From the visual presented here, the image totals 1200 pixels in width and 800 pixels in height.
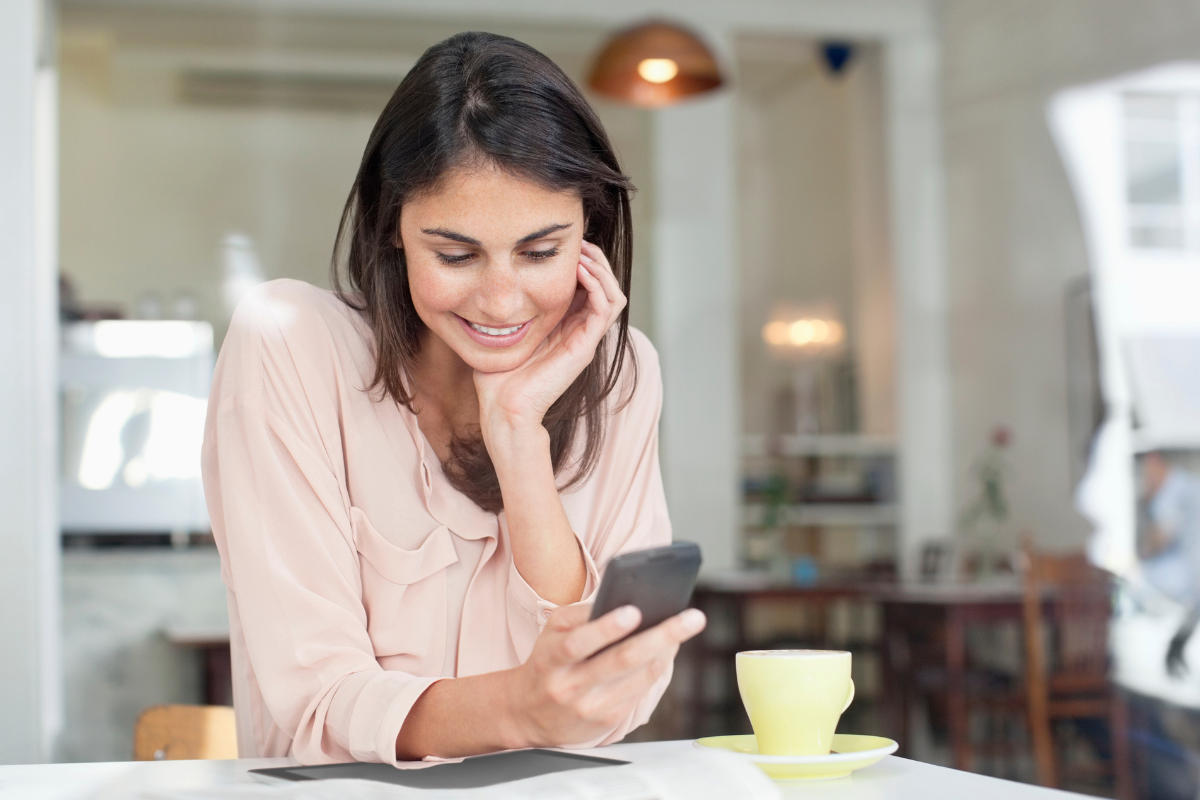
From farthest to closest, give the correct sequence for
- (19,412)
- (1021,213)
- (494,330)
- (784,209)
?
(784,209), (1021,213), (19,412), (494,330)

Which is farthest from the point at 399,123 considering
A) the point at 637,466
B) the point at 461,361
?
the point at 637,466

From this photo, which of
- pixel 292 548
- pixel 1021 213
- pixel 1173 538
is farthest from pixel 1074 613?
pixel 292 548

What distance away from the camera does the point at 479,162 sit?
3.11 feet

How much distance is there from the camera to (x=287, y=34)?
5805 mm

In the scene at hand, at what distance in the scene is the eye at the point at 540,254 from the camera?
3.20 feet

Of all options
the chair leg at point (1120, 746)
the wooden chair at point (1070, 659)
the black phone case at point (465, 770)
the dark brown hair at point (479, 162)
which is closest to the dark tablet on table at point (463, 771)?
the black phone case at point (465, 770)

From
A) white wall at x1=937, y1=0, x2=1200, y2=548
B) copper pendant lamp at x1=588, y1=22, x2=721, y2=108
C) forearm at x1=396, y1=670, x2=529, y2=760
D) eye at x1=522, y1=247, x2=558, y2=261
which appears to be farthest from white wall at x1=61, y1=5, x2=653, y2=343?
forearm at x1=396, y1=670, x2=529, y2=760

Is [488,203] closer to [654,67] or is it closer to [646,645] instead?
[646,645]

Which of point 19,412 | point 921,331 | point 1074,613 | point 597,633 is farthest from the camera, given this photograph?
point 921,331

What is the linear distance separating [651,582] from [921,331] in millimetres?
5160

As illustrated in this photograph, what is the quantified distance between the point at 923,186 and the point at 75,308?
12.7 ft

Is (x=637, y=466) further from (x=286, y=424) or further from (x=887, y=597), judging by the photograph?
(x=887, y=597)

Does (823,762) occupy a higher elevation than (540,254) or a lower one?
lower

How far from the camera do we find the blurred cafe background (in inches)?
148
